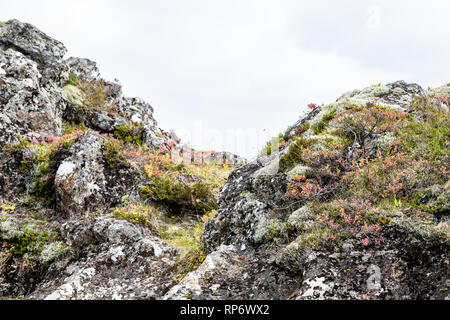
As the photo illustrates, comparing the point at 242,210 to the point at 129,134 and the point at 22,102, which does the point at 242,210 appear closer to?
the point at 129,134

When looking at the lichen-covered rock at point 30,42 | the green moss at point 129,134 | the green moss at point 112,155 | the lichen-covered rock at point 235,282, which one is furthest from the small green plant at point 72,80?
the lichen-covered rock at point 235,282

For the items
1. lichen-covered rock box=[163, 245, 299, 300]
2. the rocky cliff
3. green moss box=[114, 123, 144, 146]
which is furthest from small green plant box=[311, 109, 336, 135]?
green moss box=[114, 123, 144, 146]

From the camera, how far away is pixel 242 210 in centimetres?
768

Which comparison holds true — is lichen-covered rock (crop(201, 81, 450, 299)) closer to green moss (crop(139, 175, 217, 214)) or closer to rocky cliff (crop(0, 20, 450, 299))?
rocky cliff (crop(0, 20, 450, 299))

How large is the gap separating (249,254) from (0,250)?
8269 mm

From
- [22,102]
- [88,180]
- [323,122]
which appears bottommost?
[88,180]

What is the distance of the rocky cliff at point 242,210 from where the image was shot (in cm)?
496

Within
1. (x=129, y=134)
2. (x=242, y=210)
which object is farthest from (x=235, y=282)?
(x=129, y=134)

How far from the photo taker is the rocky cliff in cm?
496

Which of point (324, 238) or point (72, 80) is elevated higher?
point (72, 80)

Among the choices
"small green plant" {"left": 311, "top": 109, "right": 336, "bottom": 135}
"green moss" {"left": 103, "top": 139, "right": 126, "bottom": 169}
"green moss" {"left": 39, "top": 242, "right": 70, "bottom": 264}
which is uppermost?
"small green plant" {"left": 311, "top": 109, "right": 336, "bottom": 135}

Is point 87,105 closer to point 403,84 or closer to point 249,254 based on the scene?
point 249,254

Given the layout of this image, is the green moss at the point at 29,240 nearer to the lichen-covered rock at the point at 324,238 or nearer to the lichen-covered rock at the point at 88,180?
the lichen-covered rock at the point at 88,180

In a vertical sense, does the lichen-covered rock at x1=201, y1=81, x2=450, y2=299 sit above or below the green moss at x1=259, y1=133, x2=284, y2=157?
below
